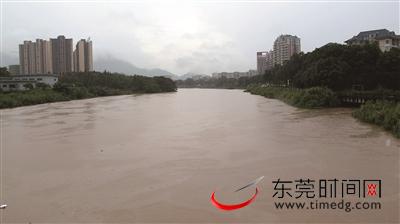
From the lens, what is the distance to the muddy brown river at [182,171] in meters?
4.49

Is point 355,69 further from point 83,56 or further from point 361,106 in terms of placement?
point 83,56

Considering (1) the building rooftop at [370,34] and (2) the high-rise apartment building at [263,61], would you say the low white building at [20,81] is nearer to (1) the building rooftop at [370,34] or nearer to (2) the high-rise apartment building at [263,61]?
(1) the building rooftop at [370,34]

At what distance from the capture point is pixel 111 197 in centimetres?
510

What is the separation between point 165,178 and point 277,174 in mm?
1955

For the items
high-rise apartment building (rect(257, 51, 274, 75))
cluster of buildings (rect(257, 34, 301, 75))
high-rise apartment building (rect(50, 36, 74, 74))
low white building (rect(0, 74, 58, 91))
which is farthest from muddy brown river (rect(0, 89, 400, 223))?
high-rise apartment building (rect(257, 51, 274, 75))

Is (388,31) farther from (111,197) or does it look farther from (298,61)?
(111,197)

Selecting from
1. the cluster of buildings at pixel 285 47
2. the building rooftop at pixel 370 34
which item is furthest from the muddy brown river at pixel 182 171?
the cluster of buildings at pixel 285 47

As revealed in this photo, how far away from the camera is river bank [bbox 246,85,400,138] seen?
35.4 feet

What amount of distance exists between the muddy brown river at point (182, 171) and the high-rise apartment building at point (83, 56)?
60504 millimetres

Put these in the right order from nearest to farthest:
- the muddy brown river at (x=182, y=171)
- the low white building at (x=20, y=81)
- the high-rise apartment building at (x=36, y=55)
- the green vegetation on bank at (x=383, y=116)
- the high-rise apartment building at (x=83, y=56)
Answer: the muddy brown river at (x=182, y=171) < the green vegetation on bank at (x=383, y=116) < the low white building at (x=20, y=81) < the high-rise apartment building at (x=36, y=55) < the high-rise apartment building at (x=83, y=56)

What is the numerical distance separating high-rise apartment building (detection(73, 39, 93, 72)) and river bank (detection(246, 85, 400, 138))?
149ft

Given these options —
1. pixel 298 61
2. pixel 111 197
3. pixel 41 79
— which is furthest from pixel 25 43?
pixel 111 197

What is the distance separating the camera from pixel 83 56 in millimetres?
69812

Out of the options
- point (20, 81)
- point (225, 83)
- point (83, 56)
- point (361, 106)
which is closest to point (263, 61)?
point (225, 83)
